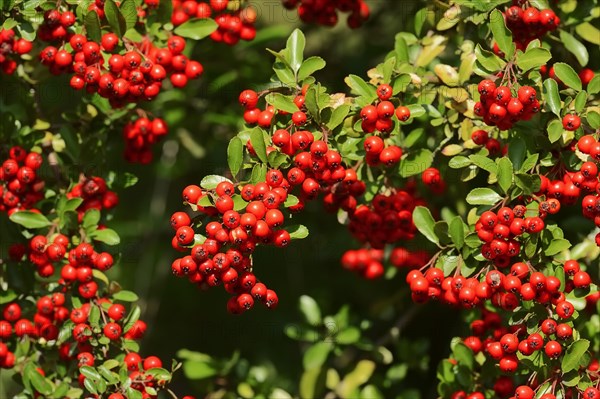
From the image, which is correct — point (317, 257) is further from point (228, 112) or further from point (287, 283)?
point (228, 112)

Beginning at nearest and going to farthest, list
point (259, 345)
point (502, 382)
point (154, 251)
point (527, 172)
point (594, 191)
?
point (594, 191), point (527, 172), point (502, 382), point (259, 345), point (154, 251)

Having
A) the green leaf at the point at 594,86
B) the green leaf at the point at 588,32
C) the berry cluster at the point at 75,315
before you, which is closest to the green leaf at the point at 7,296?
the berry cluster at the point at 75,315

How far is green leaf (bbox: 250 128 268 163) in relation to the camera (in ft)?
9.68

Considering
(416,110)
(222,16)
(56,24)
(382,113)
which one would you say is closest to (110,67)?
(56,24)

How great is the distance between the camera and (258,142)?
295cm

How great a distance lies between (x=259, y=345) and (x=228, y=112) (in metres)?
1.38

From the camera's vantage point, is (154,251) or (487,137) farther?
(154,251)

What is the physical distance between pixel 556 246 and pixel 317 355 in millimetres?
1436

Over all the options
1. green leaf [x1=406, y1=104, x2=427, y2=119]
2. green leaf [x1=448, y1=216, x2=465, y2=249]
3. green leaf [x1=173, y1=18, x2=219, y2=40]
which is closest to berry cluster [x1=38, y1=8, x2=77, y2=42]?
green leaf [x1=173, y1=18, x2=219, y2=40]

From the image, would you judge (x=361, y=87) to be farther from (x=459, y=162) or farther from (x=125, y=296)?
(x=125, y=296)

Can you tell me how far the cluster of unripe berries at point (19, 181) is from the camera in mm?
3412

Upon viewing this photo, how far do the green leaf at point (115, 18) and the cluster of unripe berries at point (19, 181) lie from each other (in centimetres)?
57

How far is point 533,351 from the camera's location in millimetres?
3033

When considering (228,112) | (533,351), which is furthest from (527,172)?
(228,112)
